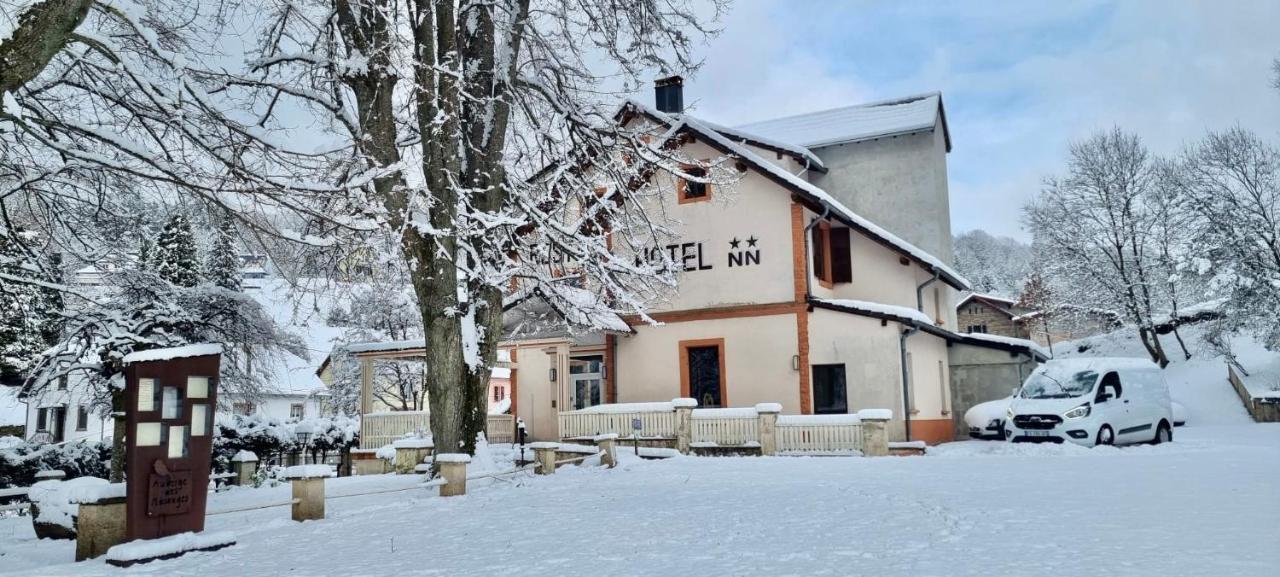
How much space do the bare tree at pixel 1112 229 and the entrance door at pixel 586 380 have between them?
96.0 feet

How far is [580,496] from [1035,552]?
20.1 ft

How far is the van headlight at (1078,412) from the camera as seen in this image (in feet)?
58.7

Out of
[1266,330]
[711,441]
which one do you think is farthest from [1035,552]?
[1266,330]

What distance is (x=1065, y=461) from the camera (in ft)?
49.5

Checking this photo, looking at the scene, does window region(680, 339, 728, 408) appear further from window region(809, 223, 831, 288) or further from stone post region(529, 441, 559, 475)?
stone post region(529, 441, 559, 475)

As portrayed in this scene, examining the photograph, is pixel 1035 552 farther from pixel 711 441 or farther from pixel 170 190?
pixel 711 441

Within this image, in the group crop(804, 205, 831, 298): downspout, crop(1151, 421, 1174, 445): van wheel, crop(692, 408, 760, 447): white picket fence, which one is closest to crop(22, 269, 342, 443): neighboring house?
crop(692, 408, 760, 447): white picket fence

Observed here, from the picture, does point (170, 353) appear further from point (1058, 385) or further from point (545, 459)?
point (1058, 385)

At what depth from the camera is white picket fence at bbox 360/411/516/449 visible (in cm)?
2209

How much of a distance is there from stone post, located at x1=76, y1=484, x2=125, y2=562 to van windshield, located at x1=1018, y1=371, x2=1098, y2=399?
57.5 ft

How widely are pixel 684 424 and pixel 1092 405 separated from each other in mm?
8637

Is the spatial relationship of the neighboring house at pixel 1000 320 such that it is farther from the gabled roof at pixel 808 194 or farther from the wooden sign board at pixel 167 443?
the wooden sign board at pixel 167 443

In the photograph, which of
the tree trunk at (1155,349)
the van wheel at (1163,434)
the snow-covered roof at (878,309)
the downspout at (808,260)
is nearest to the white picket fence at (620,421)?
the downspout at (808,260)

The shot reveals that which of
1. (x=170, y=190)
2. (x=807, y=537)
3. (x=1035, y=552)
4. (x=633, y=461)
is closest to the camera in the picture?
(x=1035, y=552)
